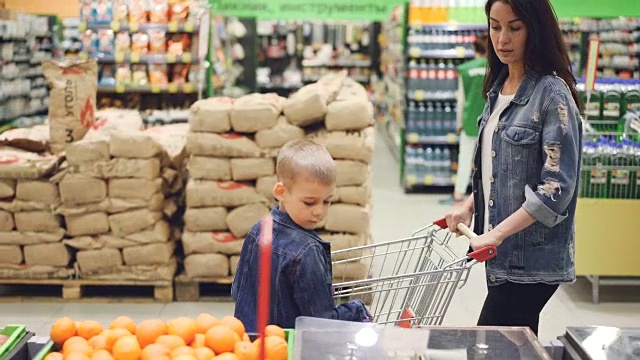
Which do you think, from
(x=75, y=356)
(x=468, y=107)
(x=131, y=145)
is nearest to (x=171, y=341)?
(x=75, y=356)

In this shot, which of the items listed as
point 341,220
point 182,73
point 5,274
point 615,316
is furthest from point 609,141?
point 182,73

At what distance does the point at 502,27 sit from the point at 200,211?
2.85m

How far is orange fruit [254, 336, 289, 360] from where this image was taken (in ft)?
6.13

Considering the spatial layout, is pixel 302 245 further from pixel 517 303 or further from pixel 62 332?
pixel 517 303

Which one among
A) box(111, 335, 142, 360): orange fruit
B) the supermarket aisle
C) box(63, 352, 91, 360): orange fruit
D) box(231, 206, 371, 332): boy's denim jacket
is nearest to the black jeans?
box(231, 206, 371, 332): boy's denim jacket

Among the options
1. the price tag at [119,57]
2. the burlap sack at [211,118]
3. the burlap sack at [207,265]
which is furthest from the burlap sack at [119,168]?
the price tag at [119,57]

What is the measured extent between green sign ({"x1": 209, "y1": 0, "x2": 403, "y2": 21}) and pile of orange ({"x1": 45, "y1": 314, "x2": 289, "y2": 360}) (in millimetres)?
6951

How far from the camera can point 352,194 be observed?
189 inches

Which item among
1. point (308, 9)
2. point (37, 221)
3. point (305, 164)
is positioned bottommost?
point (37, 221)

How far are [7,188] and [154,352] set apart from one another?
11.2 ft

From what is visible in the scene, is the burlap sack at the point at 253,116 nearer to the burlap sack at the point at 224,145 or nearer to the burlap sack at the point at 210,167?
the burlap sack at the point at 224,145

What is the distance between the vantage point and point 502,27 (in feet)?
8.09

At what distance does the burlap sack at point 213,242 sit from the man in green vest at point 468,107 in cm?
311

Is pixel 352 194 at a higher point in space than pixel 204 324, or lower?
lower
